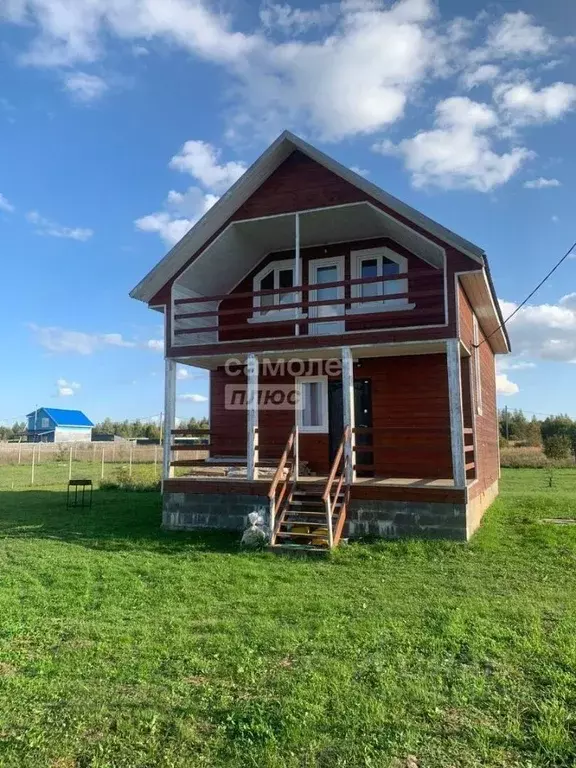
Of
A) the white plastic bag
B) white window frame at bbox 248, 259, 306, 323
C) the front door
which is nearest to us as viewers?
the white plastic bag

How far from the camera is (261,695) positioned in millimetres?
4219

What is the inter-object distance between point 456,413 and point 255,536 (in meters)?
4.31

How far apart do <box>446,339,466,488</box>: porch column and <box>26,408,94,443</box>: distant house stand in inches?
3067

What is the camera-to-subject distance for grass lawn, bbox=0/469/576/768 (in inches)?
141

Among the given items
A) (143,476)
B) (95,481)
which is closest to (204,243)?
(143,476)

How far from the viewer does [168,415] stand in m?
12.2

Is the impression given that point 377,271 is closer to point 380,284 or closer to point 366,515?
point 380,284

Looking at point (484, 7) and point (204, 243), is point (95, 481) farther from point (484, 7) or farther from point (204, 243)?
point (484, 7)

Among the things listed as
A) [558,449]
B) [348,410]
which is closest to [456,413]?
[348,410]

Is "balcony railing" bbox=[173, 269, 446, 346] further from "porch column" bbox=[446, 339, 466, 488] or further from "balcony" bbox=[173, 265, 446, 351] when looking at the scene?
"porch column" bbox=[446, 339, 466, 488]

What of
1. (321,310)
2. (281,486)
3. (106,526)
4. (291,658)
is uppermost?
(321,310)

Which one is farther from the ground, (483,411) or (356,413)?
(483,411)

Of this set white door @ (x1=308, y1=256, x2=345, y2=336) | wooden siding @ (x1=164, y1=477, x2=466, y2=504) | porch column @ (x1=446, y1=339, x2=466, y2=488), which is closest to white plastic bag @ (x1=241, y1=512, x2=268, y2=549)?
wooden siding @ (x1=164, y1=477, x2=466, y2=504)

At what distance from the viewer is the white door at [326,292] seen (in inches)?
515
